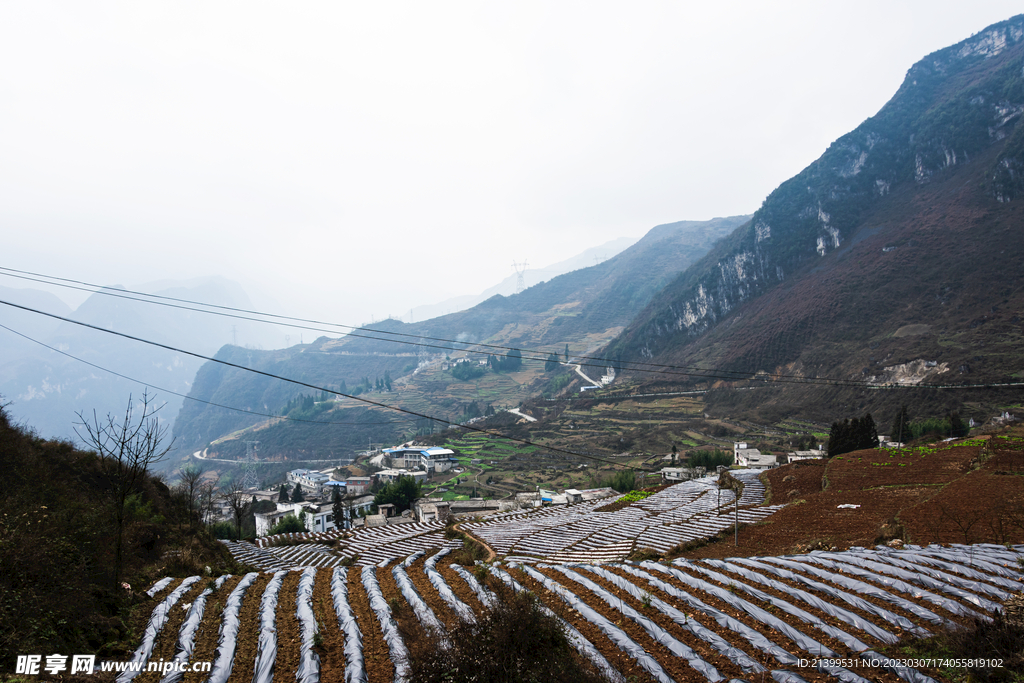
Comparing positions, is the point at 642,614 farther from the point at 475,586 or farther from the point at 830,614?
the point at 475,586

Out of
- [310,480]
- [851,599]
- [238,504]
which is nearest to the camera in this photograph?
[851,599]

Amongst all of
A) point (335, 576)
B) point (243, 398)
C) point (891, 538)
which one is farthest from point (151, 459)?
point (243, 398)

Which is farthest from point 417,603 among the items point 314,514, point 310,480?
point 310,480

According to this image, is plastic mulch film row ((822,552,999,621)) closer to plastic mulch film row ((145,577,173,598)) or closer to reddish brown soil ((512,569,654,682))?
reddish brown soil ((512,569,654,682))

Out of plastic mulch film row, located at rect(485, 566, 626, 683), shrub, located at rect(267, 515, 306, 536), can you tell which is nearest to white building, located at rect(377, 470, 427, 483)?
shrub, located at rect(267, 515, 306, 536)

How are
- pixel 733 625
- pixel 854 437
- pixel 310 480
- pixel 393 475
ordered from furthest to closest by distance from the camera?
1. pixel 310 480
2. pixel 393 475
3. pixel 854 437
4. pixel 733 625

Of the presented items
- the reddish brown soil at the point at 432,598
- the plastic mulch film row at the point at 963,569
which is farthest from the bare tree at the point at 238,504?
the plastic mulch film row at the point at 963,569

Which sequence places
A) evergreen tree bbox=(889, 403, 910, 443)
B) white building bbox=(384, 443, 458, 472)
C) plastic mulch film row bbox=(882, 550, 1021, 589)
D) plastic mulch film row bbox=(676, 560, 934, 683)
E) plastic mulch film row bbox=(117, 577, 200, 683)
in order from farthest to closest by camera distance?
white building bbox=(384, 443, 458, 472) → evergreen tree bbox=(889, 403, 910, 443) → plastic mulch film row bbox=(882, 550, 1021, 589) → plastic mulch film row bbox=(117, 577, 200, 683) → plastic mulch film row bbox=(676, 560, 934, 683)

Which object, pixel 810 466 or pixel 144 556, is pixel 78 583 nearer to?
pixel 144 556
